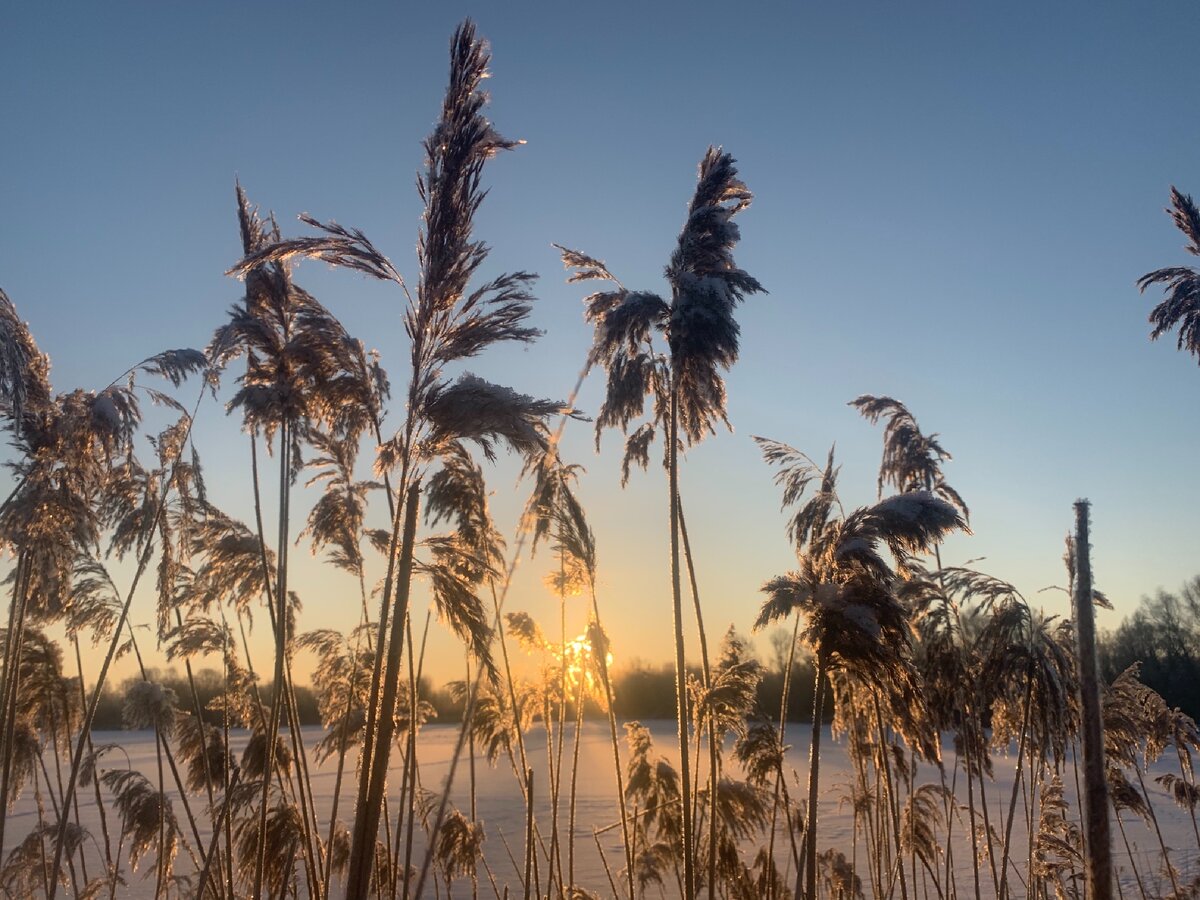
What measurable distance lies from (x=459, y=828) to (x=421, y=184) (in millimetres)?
5923

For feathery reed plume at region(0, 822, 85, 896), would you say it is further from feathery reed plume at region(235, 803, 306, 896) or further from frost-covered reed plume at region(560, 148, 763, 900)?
frost-covered reed plume at region(560, 148, 763, 900)

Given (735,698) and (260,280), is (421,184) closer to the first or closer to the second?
(260,280)

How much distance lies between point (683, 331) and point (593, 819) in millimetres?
19417

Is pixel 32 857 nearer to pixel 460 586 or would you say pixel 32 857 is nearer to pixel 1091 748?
pixel 460 586

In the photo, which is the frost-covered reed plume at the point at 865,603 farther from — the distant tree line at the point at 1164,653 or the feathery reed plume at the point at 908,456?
the distant tree line at the point at 1164,653

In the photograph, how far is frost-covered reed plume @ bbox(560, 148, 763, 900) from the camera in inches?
178

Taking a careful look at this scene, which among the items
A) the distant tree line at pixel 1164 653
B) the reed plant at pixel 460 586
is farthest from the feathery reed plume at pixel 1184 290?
the distant tree line at pixel 1164 653

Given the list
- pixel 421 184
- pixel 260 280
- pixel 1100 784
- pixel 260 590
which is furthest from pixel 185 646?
pixel 1100 784

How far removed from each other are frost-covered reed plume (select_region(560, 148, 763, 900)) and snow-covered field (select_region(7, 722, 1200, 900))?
319 cm

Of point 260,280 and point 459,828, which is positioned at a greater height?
point 260,280

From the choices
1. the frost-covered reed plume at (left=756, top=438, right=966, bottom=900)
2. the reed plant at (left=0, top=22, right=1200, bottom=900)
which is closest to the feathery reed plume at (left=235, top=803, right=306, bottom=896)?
the reed plant at (left=0, top=22, right=1200, bottom=900)

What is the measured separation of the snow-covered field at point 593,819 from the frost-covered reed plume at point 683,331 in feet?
10.5

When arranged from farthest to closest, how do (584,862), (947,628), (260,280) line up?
(584,862)
(947,628)
(260,280)

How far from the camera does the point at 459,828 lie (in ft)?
23.6
